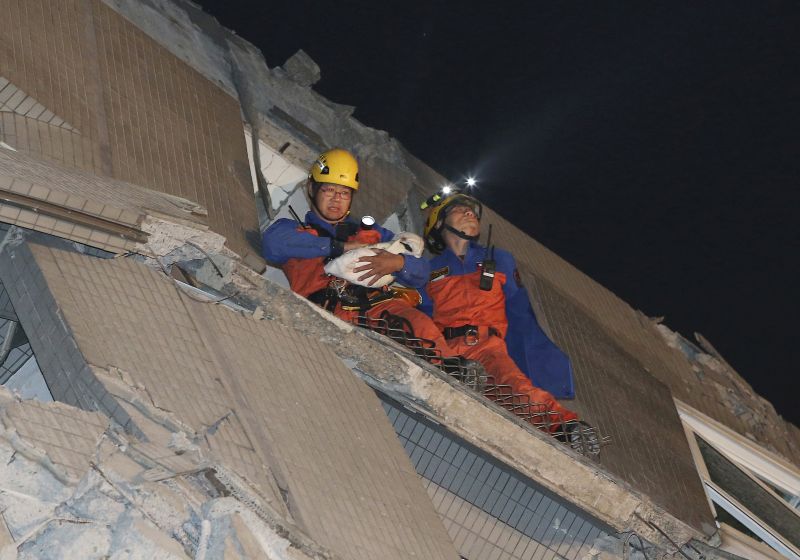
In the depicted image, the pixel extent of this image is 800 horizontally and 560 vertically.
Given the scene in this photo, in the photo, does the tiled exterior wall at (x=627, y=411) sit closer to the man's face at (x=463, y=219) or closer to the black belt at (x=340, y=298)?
the man's face at (x=463, y=219)

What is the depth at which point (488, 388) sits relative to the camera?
8211 mm

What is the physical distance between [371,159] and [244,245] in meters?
2.33

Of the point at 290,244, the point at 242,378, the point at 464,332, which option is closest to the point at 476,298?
the point at 464,332

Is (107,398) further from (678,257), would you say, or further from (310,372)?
(678,257)

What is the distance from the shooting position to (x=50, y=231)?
579cm

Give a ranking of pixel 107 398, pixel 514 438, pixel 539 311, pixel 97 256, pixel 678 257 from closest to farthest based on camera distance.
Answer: pixel 107 398 → pixel 97 256 → pixel 514 438 → pixel 539 311 → pixel 678 257

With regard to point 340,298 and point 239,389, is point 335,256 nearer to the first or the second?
point 340,298

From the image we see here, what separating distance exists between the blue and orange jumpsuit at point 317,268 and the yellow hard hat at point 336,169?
1.39 feet

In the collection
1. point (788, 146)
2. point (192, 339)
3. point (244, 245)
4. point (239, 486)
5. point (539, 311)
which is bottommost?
point (239, 486)

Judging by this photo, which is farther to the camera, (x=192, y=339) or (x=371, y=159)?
(x=371, y=159)

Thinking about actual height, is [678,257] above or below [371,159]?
above

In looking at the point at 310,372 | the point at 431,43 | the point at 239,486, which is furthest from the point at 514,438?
the point at 431,43

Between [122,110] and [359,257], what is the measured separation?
1.57m

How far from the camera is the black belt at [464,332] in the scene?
8562 mm
